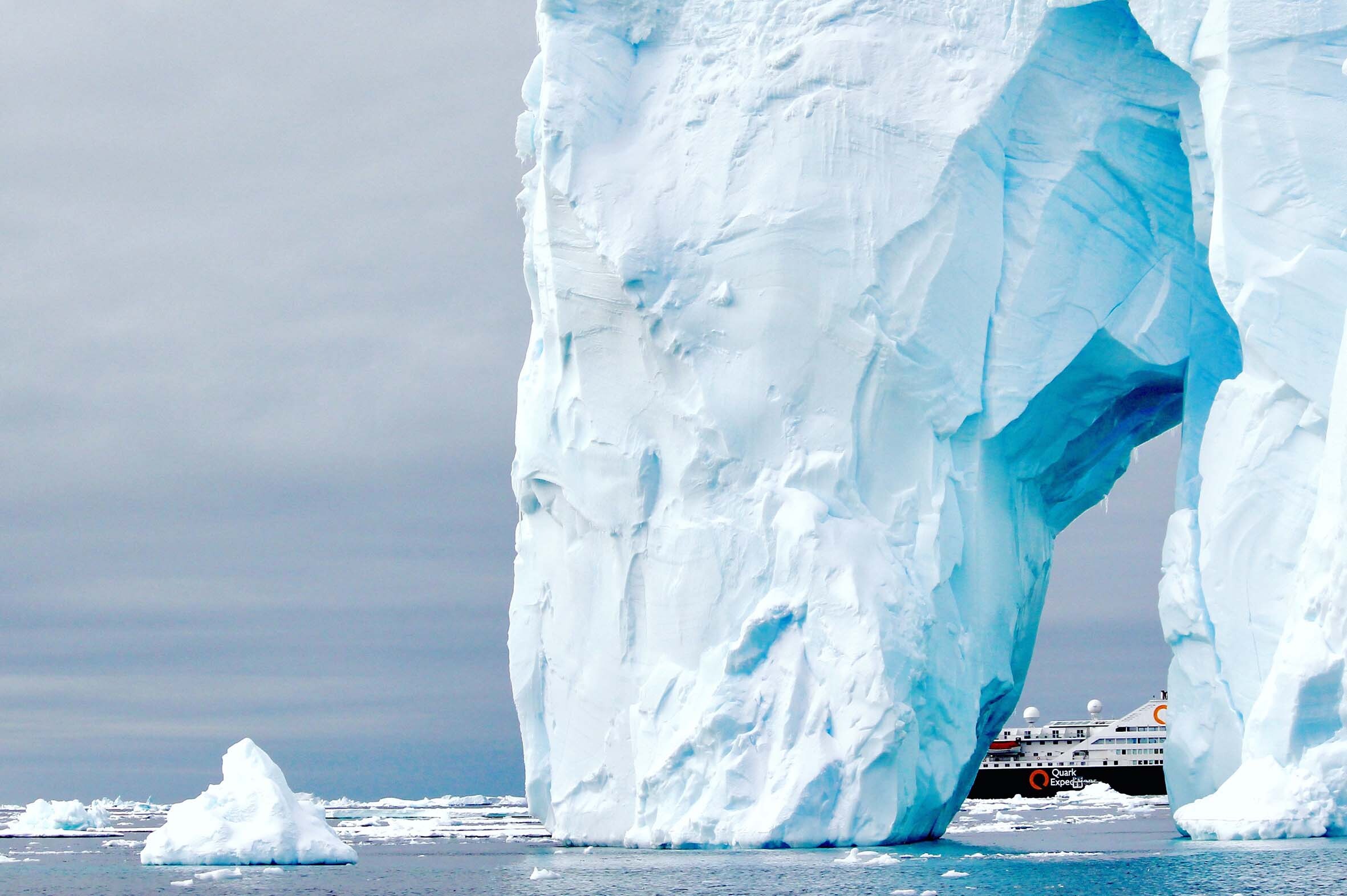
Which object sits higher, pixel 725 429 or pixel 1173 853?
pixel 725 429

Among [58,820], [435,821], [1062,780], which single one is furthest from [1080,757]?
[58,820]

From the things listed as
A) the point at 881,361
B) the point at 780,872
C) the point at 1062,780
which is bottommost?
the point at 780,872

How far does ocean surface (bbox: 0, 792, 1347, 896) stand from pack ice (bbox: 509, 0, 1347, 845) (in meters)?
1.01

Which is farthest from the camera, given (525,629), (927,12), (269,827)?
(525,629)

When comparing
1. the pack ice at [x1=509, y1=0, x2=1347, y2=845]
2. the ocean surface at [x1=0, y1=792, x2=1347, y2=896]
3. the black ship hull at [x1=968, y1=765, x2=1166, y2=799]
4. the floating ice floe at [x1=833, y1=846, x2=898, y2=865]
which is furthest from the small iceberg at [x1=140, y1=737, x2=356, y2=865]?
the black ship hull at [x1=968, y1=765, x2=1166, y2=799]

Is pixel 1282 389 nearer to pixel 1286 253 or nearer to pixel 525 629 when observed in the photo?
pixel 1286 253

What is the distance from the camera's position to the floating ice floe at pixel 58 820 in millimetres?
32438

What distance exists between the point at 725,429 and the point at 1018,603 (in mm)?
4892

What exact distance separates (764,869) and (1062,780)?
3722cm

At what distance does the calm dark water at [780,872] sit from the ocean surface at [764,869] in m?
0.04

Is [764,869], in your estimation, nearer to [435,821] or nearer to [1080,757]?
[435,821]

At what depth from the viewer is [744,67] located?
20281 millimetres

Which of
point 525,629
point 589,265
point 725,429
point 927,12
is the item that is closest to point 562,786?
point 525,629

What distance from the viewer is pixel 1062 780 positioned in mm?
50562
